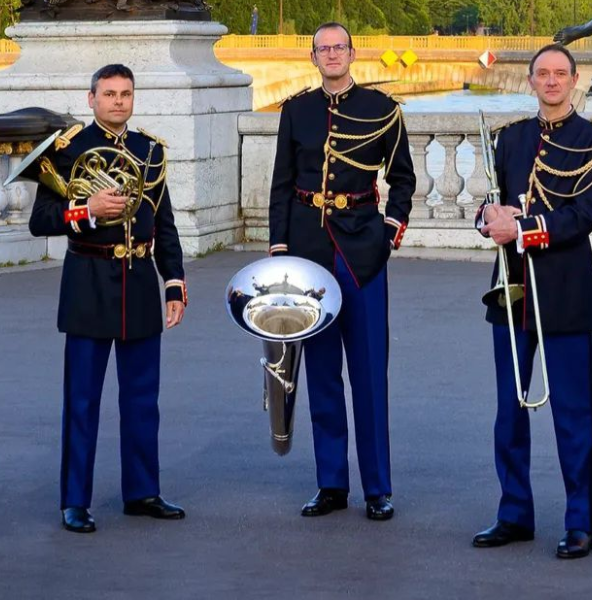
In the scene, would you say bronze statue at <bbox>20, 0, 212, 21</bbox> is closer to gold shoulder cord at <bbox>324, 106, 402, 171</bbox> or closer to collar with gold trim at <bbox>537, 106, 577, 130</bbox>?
gold shoulder cord at <bbox>324, 106, 402, 171</bbox>

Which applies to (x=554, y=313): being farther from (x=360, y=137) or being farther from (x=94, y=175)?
(x=94, y=175)

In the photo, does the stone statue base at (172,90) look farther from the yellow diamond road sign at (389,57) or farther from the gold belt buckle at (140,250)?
the yellow diamond road sign at (389,57)

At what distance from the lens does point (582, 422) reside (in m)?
6.27

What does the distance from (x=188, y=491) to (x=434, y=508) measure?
3.05 ft

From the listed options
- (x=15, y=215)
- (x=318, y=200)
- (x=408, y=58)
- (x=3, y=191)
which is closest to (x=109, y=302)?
(x=318, y=200)

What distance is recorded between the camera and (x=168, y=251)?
22.3 ft

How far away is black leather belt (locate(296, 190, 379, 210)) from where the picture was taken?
675cm

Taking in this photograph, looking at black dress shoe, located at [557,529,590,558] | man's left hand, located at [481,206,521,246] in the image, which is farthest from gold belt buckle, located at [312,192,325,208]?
black dress shoe, located at [557,529,590,558]

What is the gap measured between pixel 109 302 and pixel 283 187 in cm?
75

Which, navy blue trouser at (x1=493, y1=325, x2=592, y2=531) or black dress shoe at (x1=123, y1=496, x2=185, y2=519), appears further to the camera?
black dress shoe at (x1=123, y1=496, x2=185, y2=519)

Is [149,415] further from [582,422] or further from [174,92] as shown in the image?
[174,92]

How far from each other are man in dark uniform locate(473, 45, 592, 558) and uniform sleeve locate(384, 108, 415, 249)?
574 millimetres

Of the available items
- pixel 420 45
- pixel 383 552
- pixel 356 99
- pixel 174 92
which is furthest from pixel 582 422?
pixel 420 45

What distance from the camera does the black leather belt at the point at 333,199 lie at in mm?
6754
